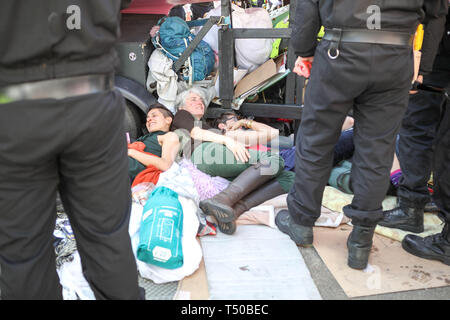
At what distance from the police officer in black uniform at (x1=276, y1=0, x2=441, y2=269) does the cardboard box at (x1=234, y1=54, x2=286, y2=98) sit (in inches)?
59.6

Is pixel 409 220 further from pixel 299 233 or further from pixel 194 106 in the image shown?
pixel 194 106

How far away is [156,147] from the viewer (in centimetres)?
303

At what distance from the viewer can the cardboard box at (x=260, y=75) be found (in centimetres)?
368

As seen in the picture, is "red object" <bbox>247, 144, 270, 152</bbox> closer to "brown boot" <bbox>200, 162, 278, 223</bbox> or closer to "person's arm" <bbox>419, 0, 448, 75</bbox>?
"brown boot" <bbox>200, 162, 278, 223</bbox>

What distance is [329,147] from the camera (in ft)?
6.66

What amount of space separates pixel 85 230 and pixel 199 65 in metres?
2.68

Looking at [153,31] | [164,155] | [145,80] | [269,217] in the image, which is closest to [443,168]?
[269,217]

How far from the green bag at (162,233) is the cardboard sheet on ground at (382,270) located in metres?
0.84

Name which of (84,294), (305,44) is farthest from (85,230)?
(305,44)

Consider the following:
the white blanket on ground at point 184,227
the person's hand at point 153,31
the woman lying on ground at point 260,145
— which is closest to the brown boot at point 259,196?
the woman lying on ground at point 260,145

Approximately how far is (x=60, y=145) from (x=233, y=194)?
1523 millimetres

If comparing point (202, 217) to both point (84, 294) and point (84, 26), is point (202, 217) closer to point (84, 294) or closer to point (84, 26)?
point (84, 294)

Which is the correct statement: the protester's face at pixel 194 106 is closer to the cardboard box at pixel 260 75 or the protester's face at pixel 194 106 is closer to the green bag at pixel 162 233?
the cardboard box at pixel 260 75

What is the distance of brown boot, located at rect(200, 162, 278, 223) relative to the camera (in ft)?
7.48
